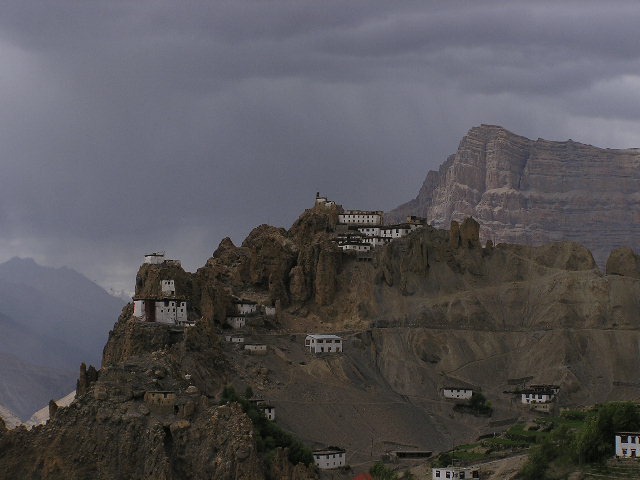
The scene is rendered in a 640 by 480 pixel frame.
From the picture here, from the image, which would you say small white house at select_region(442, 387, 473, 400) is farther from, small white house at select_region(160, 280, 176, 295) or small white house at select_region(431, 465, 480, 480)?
small white house at select_region(431, 465, 480, 480)

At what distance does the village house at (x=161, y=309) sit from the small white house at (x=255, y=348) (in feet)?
25.7

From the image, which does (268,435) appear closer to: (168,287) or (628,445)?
(168,287)

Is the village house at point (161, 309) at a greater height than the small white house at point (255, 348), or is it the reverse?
the village house at point (161, 309)

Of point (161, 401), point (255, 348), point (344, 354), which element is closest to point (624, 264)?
point (344, 354)

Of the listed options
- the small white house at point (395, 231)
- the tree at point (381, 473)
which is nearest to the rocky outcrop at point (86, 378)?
the tree at point (381, 473)

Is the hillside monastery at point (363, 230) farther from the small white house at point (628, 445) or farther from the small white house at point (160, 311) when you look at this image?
the small white house at point (628, 445)

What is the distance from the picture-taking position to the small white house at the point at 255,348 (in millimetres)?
151750

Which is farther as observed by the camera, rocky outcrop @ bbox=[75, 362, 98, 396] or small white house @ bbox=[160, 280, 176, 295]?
small white house @ bbox=[160, 280, 176, 295]

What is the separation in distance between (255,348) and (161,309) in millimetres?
11072

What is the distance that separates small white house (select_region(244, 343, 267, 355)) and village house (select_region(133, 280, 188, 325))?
25.7ft

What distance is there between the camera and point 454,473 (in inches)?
4705

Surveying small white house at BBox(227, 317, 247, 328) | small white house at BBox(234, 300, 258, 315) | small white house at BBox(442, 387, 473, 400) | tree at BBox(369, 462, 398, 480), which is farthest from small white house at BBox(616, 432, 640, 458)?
small white house at BBox(234, 300, 258, 315)

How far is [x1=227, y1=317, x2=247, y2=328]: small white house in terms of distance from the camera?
157750 mm

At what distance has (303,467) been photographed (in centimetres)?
11719
